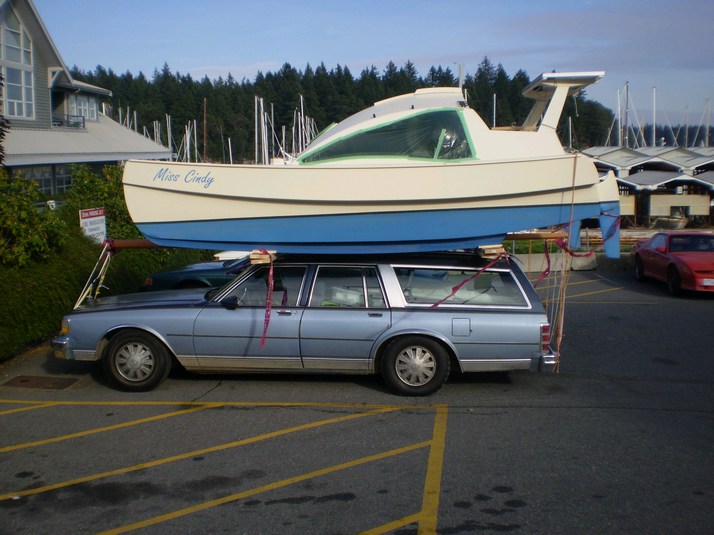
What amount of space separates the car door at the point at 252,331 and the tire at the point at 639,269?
11910 mm

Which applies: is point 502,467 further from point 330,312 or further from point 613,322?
point 613,322

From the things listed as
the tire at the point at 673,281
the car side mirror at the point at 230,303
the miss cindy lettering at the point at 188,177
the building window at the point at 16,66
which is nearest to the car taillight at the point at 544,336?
the car side mirror at the point at 230,303

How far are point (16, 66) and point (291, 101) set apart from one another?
51.4 m

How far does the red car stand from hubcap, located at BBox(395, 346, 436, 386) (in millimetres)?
9002

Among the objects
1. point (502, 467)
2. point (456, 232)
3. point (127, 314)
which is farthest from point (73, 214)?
point (502, 467)

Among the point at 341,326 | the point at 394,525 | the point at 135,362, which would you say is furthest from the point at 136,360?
the point at 394,525

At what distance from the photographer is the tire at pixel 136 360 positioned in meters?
7.78

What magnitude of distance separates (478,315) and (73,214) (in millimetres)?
8609

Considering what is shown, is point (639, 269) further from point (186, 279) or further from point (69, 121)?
point (69, 121)

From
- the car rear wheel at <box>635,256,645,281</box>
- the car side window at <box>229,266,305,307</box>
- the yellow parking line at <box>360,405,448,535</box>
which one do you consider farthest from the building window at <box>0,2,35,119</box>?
the yellow parking line at <box>360,405,448,535</box>

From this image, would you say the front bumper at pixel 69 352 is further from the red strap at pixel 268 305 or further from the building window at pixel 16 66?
the building window at pixel 16 66

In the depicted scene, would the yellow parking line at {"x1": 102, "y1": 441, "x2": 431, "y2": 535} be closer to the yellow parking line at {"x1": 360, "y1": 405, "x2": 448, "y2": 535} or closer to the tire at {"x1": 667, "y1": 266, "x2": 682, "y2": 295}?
the yellow parking line at {"x1": 360, "y1": 405, "x2": 448, "y2": 535}

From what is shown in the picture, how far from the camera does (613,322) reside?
12258mm

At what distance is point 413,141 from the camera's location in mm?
8289
